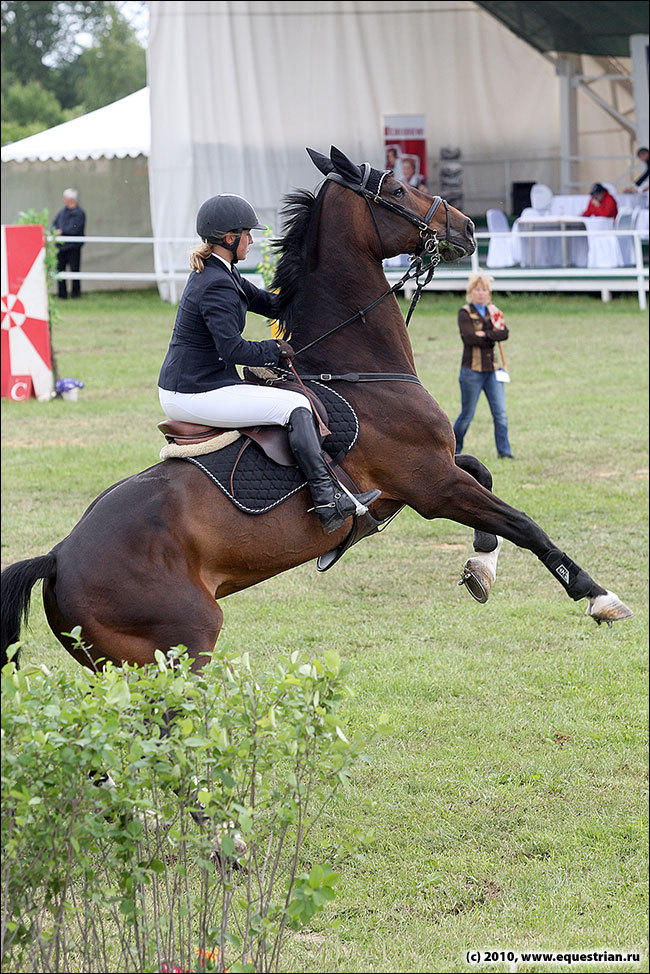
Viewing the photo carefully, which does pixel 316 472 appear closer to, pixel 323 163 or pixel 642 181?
pixel 323 163

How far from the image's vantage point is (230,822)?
3.30 m

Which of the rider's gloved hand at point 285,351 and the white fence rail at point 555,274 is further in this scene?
the white fence rail at point 555,274

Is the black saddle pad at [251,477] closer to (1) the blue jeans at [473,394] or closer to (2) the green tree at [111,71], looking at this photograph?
(1) the blue jeans at [473,394]

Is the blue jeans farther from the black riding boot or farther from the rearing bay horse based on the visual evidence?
the black riding boot

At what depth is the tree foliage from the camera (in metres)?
55.6

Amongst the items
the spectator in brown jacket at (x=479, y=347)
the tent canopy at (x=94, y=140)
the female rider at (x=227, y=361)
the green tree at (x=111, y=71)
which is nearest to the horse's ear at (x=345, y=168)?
the female rider at (x=227, y=361)

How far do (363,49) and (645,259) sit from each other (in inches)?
338

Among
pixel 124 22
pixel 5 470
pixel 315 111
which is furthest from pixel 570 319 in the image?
pixel 124 22

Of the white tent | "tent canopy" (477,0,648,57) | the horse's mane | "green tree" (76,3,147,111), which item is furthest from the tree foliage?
the horse's mane

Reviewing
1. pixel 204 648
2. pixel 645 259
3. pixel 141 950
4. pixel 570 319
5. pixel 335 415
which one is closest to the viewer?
pixel 141 950

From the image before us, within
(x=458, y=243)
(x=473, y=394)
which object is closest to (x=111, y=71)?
(x=473, y=394)

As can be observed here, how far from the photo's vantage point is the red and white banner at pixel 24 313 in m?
15.7

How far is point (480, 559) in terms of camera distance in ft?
18.2

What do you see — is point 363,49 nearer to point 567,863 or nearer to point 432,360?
point 432,360
